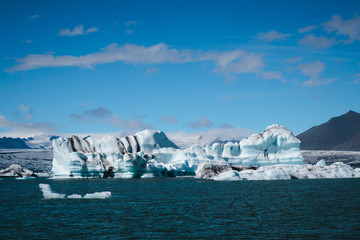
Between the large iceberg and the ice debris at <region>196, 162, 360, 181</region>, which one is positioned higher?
the large iceberg

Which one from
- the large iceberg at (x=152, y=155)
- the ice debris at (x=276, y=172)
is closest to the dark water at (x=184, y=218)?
the ice debris at (x=276, y=172)

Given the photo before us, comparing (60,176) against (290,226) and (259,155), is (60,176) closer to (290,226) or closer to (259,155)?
(259,155)

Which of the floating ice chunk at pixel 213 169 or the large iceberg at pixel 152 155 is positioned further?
the large iceberg at pixel 152 155

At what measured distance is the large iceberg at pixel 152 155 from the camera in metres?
55.6

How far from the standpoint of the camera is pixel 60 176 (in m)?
57.3

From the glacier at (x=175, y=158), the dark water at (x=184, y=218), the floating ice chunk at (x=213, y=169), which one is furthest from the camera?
the glacier at (x=175, y=158)

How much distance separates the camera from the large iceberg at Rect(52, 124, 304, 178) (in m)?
55.6

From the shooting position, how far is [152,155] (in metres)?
60.6

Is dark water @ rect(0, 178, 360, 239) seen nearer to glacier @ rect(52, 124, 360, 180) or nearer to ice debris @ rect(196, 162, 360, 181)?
ice debris @ rect(196, 162, 360, 181)

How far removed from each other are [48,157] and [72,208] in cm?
9166

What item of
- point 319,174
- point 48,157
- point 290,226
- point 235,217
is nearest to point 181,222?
point 235,217

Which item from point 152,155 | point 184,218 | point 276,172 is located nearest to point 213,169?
point 276,172

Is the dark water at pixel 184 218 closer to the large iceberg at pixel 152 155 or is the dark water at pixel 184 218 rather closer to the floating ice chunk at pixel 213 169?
the floating ice chunk at pixel 213 169

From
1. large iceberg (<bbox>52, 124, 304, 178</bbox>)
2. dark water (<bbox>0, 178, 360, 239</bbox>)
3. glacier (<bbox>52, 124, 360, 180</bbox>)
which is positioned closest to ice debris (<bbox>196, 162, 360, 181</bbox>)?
glacier (<bbox>52, 124, 360, 180</bbox>)
